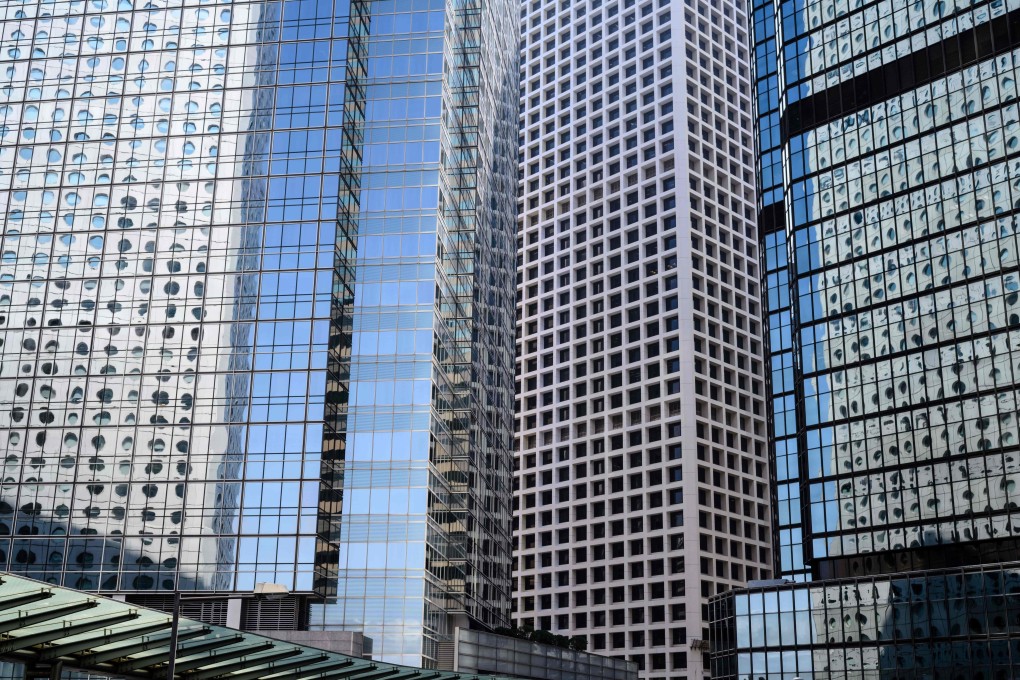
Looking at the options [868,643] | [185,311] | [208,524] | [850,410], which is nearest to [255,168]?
[185,311]

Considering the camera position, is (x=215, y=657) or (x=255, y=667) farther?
(x=255, y=667)

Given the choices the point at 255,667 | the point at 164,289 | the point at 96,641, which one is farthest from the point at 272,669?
the point at 164,289

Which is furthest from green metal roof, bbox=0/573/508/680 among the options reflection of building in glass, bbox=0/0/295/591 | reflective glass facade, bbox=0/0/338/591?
reflection of building in glass, bbox=0/0/295/591

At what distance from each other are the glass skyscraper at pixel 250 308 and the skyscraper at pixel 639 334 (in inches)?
1220

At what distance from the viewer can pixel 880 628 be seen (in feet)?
255

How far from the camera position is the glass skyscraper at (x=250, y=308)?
263 ft

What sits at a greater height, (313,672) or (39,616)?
(39,616)

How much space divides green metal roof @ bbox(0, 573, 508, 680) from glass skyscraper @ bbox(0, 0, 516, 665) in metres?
44.1

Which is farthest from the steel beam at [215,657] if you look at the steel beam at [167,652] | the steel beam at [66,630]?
the steel beam at [66,630]

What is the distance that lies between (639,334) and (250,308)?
60.5 meters

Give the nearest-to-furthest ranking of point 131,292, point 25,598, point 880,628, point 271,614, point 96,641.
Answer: point 25,598, point 96,641, point 271,614, point 880,628, point 131,292

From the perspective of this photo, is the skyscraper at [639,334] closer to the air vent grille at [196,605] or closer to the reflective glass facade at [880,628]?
the reflective glass facade at [880,628]

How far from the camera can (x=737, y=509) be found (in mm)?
129500

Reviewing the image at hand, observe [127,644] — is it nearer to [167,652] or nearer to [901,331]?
[167,652]
